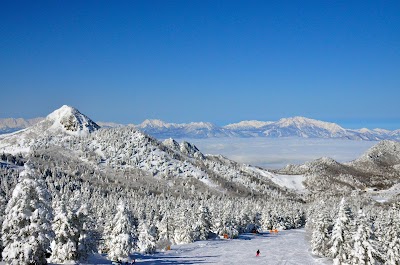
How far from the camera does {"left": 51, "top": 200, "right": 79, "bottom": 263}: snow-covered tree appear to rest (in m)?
52.3

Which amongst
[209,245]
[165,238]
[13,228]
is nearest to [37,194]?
[13,228]

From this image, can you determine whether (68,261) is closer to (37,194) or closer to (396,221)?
(37,194)

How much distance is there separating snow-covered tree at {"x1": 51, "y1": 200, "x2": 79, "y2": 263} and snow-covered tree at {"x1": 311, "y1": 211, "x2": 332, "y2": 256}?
189ft

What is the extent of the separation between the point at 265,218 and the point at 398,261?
287 feet

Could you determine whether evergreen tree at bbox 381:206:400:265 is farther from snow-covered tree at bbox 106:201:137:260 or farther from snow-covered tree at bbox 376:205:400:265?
snow-covered tree at bbox 106:201:137:260

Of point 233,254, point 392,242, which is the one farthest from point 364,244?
point 233,254

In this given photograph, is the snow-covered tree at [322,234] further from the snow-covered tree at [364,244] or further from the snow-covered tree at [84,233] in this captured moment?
the snow-covered tree at [84,233]

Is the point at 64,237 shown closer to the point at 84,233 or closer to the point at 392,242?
the point at 84,233

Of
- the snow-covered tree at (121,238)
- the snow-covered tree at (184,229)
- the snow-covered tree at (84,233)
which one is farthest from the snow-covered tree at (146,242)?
the snow-covered tree at (84,233)

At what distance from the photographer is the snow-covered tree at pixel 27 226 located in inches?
1658

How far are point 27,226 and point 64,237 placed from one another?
37.0 ft

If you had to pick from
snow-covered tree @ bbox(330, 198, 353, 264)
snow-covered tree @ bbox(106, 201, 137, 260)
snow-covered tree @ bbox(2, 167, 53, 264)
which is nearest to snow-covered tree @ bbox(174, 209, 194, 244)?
snow-covered tree @ bbox(106, 201, 137, 260)

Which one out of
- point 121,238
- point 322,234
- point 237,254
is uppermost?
point 121,238

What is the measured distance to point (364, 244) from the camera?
66125mm
